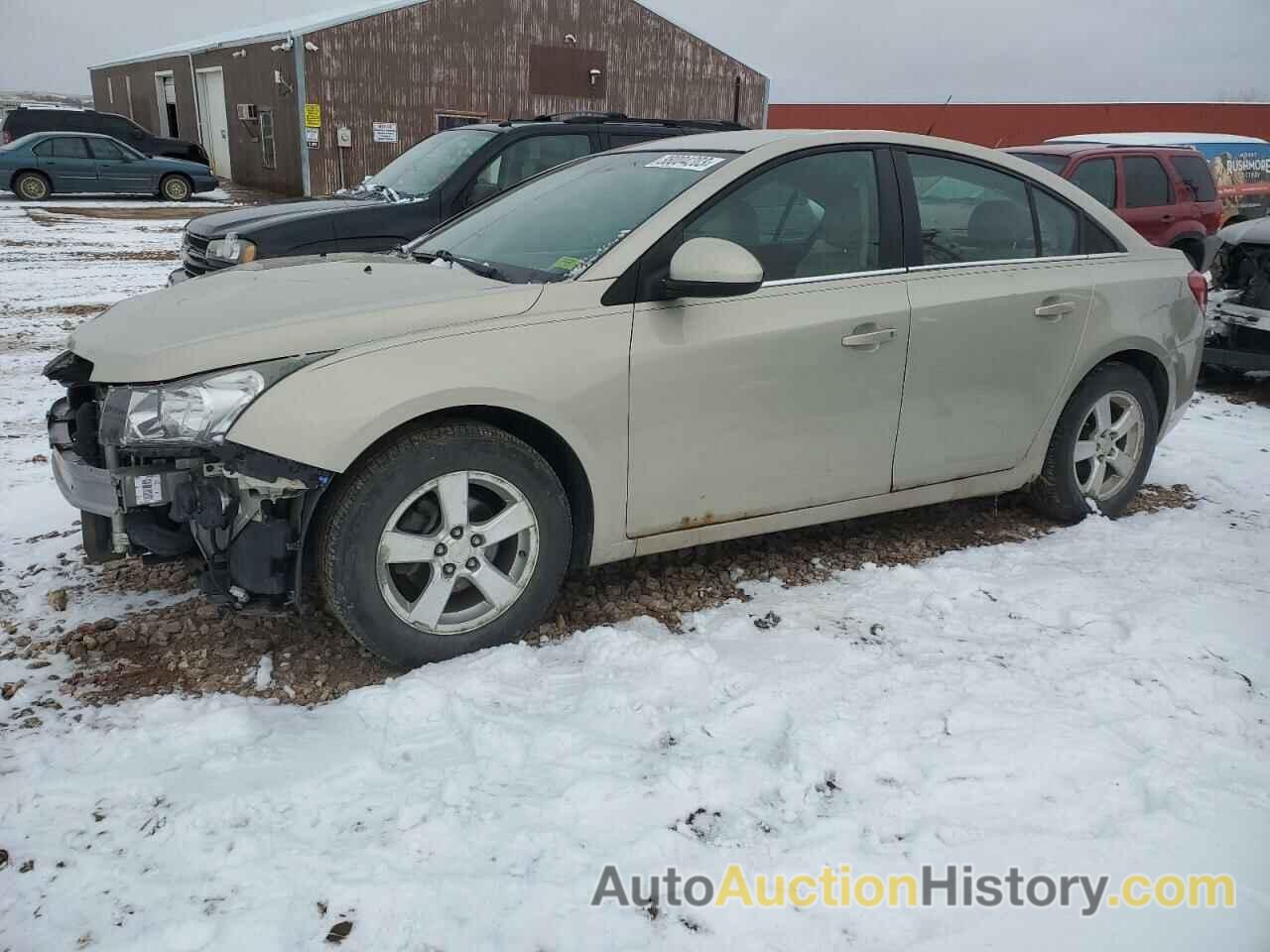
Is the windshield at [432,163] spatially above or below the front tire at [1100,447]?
above

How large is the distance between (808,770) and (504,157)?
607 centimetres

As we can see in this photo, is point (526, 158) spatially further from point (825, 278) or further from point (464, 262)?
point (825, 278)

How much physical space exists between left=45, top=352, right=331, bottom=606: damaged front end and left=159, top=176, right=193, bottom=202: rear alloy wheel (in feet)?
73.1

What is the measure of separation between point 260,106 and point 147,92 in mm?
13179

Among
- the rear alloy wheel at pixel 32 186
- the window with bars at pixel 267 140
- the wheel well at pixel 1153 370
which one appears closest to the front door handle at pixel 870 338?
the wheel well at pixel 1153 370

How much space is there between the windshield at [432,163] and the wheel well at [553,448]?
15.1ft

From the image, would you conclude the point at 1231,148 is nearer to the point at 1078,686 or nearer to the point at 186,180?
the point at 1078,686

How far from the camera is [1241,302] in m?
7.51

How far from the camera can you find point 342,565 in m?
2.95

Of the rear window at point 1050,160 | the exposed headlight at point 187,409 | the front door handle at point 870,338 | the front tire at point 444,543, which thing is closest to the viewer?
the exposed headlight at point 187,409

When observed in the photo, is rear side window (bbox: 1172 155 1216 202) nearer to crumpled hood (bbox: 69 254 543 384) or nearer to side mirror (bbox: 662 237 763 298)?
side mirror (bbox: 662 237 763 298)

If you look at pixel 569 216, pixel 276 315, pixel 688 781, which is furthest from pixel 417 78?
pixel 688 781

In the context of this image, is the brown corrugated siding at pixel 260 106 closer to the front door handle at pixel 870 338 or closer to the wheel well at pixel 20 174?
the wheel well at pixel 20 174

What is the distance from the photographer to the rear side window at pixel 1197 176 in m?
11.3
